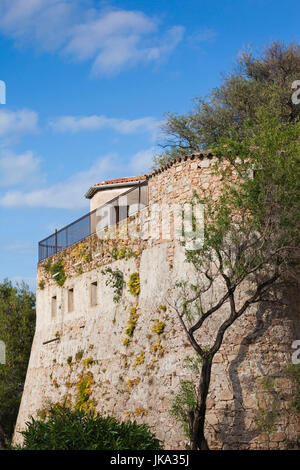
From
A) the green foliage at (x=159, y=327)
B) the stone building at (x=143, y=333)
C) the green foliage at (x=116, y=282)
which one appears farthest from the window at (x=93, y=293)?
the green foliage at (x=159, y=327)

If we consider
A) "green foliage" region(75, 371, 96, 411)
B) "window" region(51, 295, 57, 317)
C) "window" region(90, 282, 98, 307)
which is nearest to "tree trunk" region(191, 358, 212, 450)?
"green foliage" region(75, 371, 96, 411)

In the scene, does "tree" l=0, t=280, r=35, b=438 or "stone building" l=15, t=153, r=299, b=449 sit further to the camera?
"tree" l=0, t=280, r=35, b=438

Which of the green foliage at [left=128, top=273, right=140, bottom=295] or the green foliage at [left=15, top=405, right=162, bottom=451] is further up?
the green foliage at [left=128, top=273, right=140, bottom=295]

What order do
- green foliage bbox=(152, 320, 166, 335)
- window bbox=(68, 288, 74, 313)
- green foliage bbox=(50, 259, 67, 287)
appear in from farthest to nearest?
green foliage bbox=(50, 259, 67, 287) → window bbox=(68, 288, 74, 313) → green foliage bbox=(152, 320, 166, 335)

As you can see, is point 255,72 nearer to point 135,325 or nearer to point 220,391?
point 135,325

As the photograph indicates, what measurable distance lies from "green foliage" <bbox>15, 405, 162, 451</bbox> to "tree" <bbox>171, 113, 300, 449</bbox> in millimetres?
1527

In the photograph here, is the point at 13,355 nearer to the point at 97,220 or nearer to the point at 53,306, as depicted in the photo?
the point at 53,306

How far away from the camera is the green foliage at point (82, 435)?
1427 cm

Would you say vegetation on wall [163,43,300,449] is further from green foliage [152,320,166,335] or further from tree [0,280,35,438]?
tree [0,280,35,438]

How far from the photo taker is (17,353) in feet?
113

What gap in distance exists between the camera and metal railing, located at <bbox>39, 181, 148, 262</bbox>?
2214 cm

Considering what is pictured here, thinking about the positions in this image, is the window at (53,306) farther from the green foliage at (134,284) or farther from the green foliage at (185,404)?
the green foliage at (185,404)

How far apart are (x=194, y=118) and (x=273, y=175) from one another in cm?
1657
